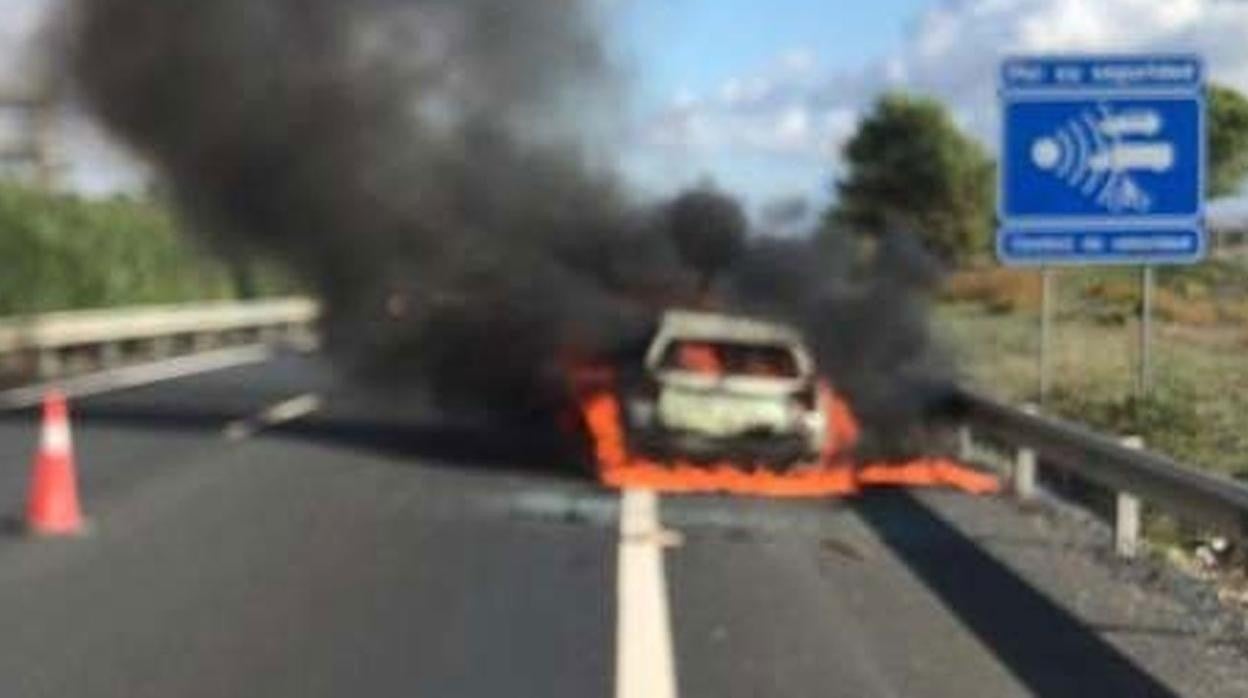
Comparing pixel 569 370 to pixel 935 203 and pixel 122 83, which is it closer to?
pixel 122 83

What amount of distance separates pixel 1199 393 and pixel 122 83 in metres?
10.0

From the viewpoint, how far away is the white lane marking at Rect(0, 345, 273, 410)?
25.4 metres

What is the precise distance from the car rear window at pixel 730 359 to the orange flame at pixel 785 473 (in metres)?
0.37

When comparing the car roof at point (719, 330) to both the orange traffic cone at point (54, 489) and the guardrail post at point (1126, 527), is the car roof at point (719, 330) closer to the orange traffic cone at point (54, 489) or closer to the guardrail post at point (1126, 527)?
the guardrail post at point (1126, 527)

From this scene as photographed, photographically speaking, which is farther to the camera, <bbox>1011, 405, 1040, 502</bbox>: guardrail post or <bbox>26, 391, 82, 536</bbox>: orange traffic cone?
<bbox>1011, 405, 1040, 502</bbox>: guardrail post

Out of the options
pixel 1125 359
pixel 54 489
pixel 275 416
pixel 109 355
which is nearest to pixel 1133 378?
pixel 1125 359

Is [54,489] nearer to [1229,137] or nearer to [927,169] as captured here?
[927,169]

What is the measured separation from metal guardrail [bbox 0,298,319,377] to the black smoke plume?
105 cm

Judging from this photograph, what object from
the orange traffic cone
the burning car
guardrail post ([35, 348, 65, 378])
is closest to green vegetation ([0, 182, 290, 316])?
guardrail post ([35, 348, 65, 378])

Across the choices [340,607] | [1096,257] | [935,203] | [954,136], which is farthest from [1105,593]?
[954,136]

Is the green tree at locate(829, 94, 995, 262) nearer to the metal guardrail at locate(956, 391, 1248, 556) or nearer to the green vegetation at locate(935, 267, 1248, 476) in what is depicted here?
the green vegetation at locate(935, 267, 1248, 476)

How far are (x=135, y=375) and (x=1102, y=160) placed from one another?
16.2 meters

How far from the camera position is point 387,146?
2019 centimetres

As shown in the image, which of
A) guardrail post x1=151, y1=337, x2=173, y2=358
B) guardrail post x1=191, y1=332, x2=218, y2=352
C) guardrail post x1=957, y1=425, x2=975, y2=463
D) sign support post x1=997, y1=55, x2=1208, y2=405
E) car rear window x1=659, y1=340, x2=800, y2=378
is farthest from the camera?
guardrail post x1=191, y1=332, x2=218, y2=352
